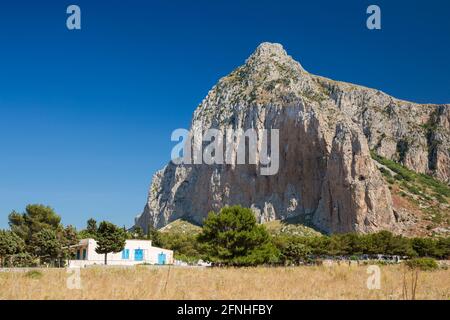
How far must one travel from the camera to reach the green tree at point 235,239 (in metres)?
41.3

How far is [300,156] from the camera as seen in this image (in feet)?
505

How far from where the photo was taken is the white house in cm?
6381

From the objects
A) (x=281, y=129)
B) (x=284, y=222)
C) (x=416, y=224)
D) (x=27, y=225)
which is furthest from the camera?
(x=281, y=129)

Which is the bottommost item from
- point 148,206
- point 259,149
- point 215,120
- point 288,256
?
point 288,256

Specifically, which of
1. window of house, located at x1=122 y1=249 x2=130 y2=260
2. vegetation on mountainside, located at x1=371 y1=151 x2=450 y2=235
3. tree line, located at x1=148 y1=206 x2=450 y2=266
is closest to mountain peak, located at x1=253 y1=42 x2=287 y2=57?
vegetation on mountainside, located at x1=371 y1=151 x2=450 y2=235

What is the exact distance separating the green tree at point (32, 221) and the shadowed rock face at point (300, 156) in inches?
3279

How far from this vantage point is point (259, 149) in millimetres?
161000

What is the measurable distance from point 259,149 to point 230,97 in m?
26.2

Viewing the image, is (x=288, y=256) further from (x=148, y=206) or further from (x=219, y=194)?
(x=148, y=206)

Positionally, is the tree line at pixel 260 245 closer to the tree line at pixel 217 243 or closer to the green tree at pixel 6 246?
the tree line at pixel 217 243

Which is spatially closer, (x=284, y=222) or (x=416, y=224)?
(x=416, y=224)
